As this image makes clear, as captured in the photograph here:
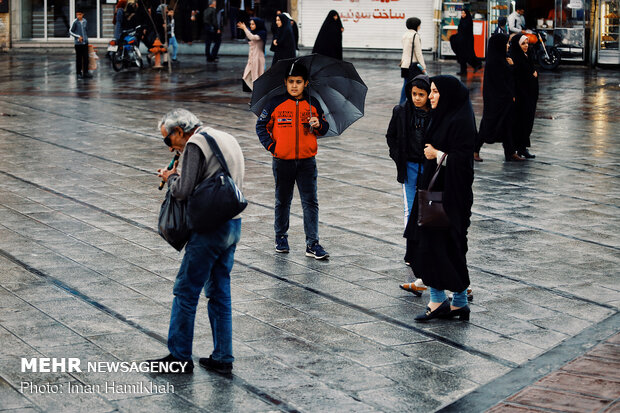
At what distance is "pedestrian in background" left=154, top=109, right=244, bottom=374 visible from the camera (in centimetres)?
561

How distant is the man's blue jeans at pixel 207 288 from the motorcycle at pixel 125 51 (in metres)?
20.2

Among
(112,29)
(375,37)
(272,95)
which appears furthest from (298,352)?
(112,29)

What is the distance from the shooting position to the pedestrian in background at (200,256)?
5613 mm

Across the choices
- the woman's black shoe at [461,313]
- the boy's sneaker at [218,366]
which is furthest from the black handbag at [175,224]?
the woman's black shoe at [461,313]

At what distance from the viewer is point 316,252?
27.4 ft

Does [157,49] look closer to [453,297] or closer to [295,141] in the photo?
[295,141]

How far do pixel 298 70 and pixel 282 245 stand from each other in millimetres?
1506

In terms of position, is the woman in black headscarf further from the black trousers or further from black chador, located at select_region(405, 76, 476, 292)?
black chador, located at select_region(405, 76, 476, 292)

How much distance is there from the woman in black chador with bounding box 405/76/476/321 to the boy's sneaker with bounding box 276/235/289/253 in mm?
1910

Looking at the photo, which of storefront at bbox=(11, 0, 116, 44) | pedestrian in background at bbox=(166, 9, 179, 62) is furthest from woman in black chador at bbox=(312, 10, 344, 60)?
storefront at bbox=(11, 0, 116, 44)

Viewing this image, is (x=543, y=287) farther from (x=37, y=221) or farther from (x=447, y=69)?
(x=447, y=69)

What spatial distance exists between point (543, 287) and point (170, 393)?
132 inches

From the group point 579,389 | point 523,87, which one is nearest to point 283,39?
point 523,87

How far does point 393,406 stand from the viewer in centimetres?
534
